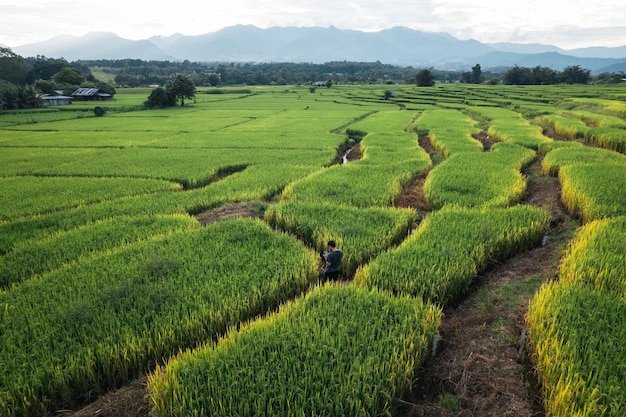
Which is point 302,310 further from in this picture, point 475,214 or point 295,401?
point 475,214

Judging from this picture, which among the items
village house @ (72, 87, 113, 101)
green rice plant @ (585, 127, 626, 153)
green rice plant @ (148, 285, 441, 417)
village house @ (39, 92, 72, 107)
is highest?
village house @ (72, 87, 113, 101)

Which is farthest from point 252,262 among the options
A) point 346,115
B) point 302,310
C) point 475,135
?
point 346,115

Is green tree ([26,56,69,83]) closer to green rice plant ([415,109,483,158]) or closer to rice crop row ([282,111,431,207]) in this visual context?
green rice plant ([415,109,483,158])

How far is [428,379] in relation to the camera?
15.1 feet

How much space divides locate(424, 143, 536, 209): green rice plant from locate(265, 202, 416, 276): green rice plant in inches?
75.8

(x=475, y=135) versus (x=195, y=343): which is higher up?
(x=475, y=135)

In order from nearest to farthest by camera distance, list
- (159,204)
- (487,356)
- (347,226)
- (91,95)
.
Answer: (487,356), (347,226), (159,204), (91,95)

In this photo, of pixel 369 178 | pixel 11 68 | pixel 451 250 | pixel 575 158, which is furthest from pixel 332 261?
pixel 11 68

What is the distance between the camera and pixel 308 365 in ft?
13.7

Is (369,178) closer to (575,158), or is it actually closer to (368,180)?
(368,180)

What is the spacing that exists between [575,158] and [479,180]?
15.5 feet

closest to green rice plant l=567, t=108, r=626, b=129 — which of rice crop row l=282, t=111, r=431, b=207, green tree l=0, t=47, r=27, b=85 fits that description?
rice crop row l=282, t=111, r=431, b=207

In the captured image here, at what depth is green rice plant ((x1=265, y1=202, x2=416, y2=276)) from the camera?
7.70 meters

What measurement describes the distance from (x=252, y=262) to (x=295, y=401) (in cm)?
353
